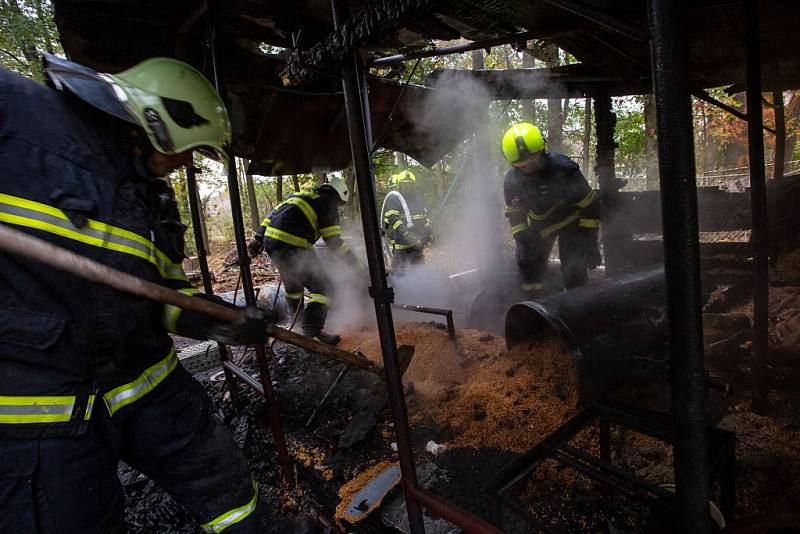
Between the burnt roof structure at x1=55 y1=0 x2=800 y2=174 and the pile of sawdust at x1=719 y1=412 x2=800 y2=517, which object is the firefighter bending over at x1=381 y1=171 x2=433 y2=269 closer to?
the burnt roof structure at x1=55 y1=0 x2=800 y2=174

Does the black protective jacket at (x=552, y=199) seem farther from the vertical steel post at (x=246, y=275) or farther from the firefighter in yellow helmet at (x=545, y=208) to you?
the vertical steel post at (x=246, y=275)

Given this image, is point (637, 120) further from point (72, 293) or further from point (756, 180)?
point (72, 293)

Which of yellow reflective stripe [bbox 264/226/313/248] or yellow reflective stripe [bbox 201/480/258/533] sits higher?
yellow reflective stripe [bbox 264/226/313/248]

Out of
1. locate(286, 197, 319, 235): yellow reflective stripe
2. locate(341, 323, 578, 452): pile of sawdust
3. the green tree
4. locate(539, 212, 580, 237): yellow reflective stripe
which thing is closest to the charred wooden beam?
locate(341, 323, 578, 452): pile of sawdust

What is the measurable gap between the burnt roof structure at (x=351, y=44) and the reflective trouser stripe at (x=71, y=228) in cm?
104

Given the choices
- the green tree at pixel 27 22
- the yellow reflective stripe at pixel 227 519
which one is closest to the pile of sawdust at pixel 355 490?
the yellow reflective stripe at pixel 227 519

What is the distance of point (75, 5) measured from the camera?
240cm

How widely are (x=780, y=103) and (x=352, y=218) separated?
1188cm

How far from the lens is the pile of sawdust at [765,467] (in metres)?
2.04

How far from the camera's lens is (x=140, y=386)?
1.67 meters

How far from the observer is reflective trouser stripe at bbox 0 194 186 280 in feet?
4.42

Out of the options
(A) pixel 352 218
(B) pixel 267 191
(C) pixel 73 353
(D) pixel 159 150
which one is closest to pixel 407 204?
(D) pixel 159 150

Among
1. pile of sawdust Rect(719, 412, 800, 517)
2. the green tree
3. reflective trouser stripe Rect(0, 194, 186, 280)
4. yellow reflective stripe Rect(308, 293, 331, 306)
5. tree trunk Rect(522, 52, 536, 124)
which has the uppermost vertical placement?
tree trunk Rect(522, 52, 536, 124)

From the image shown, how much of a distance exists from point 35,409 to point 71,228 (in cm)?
64
